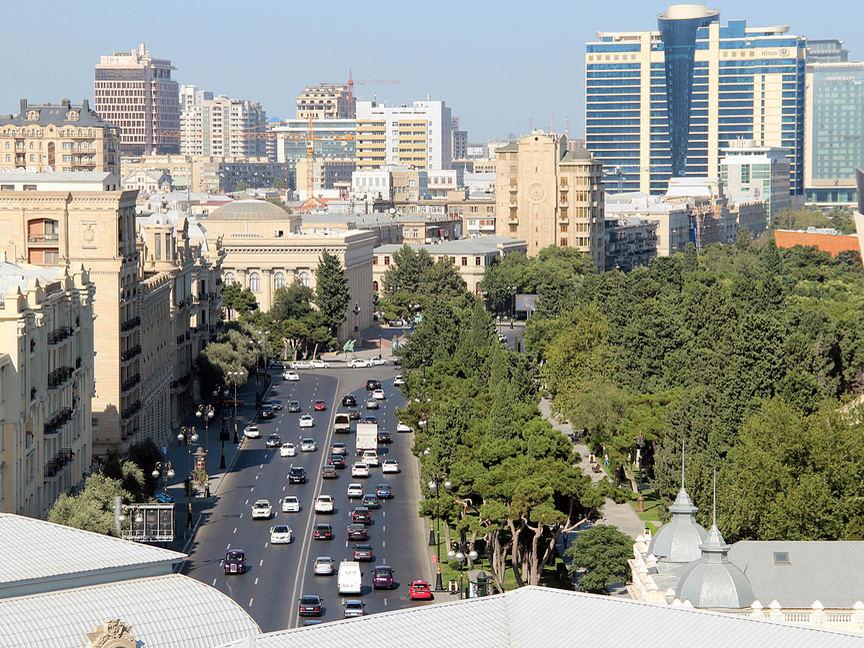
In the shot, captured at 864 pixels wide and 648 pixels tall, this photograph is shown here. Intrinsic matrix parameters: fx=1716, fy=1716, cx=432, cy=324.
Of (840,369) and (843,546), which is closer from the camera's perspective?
(843,546)

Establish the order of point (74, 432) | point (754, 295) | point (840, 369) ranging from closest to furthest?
point (74, 432) < point (840, 369) < point (754, 295)

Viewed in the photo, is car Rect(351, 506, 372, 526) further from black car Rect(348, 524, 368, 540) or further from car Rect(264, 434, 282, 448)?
car Rect(264, 434, 282, 448)

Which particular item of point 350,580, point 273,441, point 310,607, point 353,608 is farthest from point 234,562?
point 273,441

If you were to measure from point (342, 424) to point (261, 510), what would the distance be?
36580 millimetres

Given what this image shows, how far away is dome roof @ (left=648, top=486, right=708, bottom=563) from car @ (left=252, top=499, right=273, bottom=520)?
36381mm

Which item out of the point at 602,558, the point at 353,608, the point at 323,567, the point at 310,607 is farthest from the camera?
the point at 323,567

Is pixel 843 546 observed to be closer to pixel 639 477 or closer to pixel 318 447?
pixel 639 477

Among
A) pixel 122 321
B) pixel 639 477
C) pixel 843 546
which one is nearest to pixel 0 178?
pixel 122 321

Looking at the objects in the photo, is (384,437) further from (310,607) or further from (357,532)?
(310,607)

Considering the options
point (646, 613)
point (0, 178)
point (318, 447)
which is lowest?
point (318, 447)

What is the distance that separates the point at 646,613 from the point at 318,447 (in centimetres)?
9371

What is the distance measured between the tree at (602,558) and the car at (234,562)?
57.7 ft

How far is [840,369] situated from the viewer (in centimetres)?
14725

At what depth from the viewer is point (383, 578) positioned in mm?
86500
